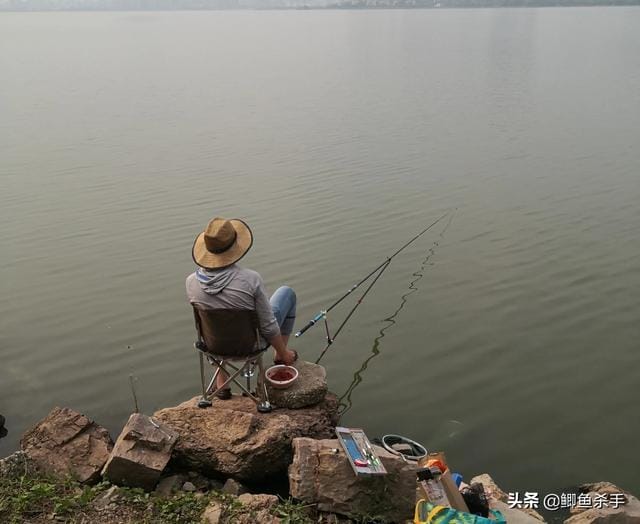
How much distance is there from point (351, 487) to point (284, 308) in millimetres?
1701

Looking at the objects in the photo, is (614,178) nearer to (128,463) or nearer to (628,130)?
(628,130)

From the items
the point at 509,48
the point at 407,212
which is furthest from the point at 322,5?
the point at 407,212

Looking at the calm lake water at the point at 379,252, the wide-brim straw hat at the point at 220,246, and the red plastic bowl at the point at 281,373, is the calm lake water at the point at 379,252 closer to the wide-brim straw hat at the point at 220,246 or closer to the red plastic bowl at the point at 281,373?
the red plastic bowl at the point at 281,373

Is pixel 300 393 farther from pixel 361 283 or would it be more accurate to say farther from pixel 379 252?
pixel 379 252

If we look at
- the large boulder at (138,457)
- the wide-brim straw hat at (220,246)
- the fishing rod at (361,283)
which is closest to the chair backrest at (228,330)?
the wide-brim straw hat at (220,246)

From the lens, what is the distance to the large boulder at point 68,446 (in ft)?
14.1

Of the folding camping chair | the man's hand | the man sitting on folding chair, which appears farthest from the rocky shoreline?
the man sitting on folding chair

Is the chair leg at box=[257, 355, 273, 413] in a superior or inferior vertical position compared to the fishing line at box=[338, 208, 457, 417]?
superior

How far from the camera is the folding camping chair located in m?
4.57

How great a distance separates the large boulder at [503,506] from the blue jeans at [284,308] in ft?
6.01

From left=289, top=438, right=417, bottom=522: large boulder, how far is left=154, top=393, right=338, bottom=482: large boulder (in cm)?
38

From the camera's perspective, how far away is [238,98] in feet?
74.2

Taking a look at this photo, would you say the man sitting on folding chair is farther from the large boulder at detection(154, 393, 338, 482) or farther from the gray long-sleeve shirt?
the large boulder at detection(154, 393, 338, 482)

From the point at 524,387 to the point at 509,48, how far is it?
3621 centimetres
